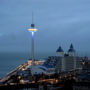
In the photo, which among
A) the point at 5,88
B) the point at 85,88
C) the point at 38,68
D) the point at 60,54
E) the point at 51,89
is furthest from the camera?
the point at 60,54

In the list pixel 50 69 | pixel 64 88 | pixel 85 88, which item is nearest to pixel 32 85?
pixel 64 88

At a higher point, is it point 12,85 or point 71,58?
point 71,58

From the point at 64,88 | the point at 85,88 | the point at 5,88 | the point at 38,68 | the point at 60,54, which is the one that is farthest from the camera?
the point at 60,54

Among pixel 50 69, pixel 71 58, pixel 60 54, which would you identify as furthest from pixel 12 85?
pixel 60 54

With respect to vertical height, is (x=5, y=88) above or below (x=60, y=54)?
below

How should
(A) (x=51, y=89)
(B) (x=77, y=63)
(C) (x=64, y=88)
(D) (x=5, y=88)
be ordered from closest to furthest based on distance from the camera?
(A) (x=51, y=89)
(C) (x=64, y=88)
(D) (x=5, y=88)
(B) (x=77, y=63)

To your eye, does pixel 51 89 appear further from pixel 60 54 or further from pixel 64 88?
pixel 60 54

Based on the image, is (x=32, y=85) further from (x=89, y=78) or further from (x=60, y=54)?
(x=60, y=54)

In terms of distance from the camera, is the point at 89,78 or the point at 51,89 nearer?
the point at 51,89

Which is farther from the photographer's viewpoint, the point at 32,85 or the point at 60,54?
the point at 60,54
